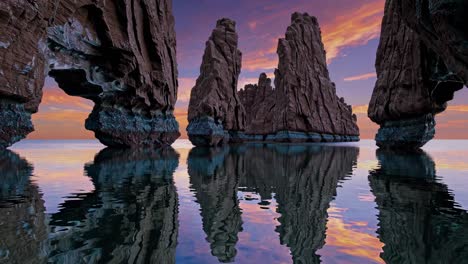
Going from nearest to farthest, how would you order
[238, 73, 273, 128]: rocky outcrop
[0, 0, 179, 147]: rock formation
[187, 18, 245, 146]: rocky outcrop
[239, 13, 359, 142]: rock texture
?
[0, 0, 179, 147]: rock formation, [187, 18, 245, 146]: rocky outcrop, [239, 13, 359, 142]: rock texture, [238, 73, 273, 128]: rocky outcrop

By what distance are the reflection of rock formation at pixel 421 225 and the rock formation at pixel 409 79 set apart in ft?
25.7

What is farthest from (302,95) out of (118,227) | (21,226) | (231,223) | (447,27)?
(21,226)

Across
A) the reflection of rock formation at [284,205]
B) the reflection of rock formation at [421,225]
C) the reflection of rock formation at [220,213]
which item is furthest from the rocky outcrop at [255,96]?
the reflection of rock formation at [421,225]

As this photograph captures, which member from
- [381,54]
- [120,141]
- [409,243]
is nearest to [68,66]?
[120,141]

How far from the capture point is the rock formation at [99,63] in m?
14.7

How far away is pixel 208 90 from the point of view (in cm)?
6025

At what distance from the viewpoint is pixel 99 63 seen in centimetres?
2939

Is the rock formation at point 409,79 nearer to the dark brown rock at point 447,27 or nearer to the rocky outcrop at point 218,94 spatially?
the dark brown rock at point 447,27

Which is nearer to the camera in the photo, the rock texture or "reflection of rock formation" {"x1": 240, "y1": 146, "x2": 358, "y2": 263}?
"reflection of rock formation" {"x1": 240, "y1": 146, "x2": 358, "y2": 263}

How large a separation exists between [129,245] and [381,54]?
44.7 metres

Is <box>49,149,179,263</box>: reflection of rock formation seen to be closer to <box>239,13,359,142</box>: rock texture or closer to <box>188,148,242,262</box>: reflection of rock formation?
<box>188,148,242,262</box>: reflection of rock formation

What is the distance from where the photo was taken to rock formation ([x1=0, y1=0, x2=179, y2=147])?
48.1 ft

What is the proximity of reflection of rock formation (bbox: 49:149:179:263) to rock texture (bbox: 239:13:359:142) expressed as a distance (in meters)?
72.9

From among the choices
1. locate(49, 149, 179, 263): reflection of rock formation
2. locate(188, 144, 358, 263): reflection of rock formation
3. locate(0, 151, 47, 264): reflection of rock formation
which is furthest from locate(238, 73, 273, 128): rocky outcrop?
locate(0, 151, 47, 264): reflection of rock formation
